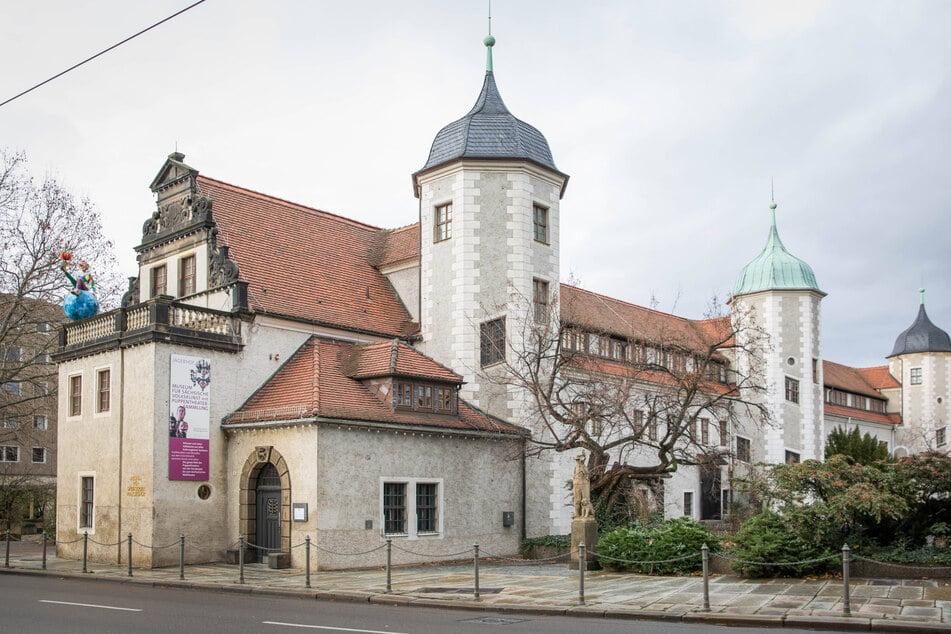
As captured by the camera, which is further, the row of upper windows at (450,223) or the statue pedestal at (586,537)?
the row of upper windows at (450,223)

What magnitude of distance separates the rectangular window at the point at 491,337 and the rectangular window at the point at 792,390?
21665mm

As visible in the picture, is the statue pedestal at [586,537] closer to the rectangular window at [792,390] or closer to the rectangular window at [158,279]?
the rectangular window at [158,279]

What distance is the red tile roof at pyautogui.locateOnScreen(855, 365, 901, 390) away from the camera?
223 feet

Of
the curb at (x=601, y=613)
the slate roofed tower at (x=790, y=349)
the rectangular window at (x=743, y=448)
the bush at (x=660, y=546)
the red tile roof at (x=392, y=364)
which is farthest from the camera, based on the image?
the slate roofed tower at (x=790, y=349)

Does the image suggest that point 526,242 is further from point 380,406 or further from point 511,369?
point 380,406

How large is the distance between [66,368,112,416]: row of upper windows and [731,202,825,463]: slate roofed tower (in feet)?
97.4

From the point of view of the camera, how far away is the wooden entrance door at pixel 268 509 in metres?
25.6

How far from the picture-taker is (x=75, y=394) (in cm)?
2895

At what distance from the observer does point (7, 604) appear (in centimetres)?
1630

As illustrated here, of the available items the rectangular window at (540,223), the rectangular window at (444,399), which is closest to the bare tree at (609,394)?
the rectangular window at (444,399)

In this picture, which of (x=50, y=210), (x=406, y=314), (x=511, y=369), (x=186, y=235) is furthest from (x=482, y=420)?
(x=50, y=210)

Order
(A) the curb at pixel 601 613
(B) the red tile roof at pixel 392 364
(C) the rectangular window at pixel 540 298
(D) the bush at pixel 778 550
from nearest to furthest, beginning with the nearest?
(A) the curb at pixel 601 613 < (D) the bush at pixel 778 550 < (B) the red tile roof at pixel 392 364 < (C) the rectangular window at pixel 540 298

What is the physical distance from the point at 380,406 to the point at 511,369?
149 inches

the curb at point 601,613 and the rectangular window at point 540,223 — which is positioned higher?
the rectangular window at point 540,223
